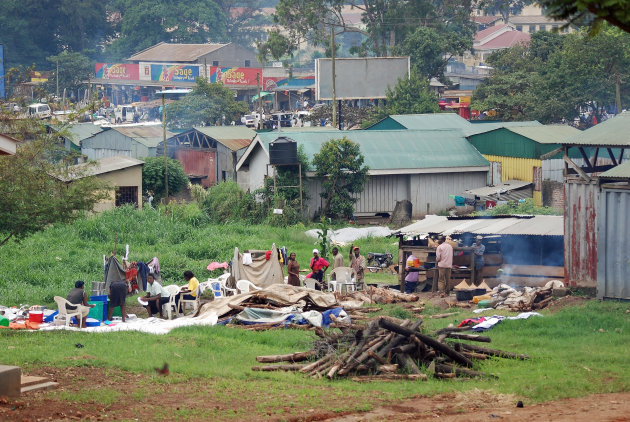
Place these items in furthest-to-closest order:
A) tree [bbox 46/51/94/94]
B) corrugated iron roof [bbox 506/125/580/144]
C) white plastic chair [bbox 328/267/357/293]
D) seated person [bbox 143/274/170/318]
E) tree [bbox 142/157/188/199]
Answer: tree [bbox 46/51/94/94] < tree [bbox 142/157/188/199] < corrugated iron roof [bbox 506/125/580/144] < white plastic chair [bbox 328/267/357/293] < seated person [bbox 143/274/170/318]

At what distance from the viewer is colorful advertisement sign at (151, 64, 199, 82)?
7806cm

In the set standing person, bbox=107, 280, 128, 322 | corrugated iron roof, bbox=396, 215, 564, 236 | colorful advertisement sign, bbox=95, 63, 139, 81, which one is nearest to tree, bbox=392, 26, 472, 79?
colorful advertisement sign, bbox=95, 63, 139, 81

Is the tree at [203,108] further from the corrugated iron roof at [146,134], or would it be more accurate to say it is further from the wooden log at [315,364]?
the wooden log at [315,364]

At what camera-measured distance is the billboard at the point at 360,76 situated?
53188 mm

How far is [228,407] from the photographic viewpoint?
1037cm

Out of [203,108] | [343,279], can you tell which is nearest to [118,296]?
[343,279]

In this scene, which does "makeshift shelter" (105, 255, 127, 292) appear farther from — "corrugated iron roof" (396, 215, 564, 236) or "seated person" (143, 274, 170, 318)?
"corrugated iron roof" (396, 215, 564, 236)

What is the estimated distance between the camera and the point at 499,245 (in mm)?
21266

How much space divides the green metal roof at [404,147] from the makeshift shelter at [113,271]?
15.7 meters

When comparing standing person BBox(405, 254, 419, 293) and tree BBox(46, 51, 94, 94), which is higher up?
tree BBox(46, 51, 94, 94)

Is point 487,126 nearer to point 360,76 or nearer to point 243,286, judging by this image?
point 360,76

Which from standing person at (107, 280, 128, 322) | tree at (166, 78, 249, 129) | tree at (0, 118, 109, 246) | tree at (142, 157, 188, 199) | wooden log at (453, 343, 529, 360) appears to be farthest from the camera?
tree at (166, 78, 249, 129)

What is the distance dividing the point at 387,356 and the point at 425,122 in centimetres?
3185

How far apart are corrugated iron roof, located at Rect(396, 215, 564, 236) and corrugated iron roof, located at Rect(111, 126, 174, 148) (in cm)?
2933
